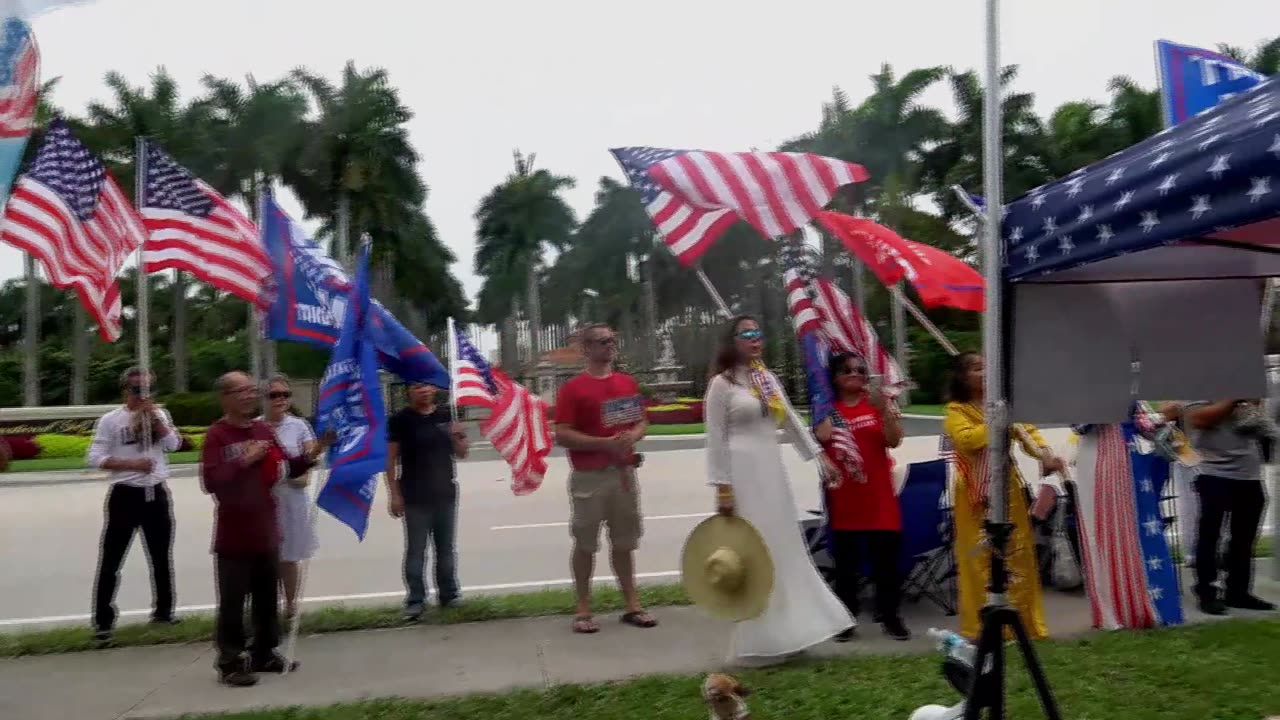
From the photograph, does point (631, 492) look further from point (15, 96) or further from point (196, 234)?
point (15, 96)

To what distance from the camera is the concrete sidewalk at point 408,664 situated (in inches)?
201

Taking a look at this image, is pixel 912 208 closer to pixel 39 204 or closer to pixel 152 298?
pixel 39 204

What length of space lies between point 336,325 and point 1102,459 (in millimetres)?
4760

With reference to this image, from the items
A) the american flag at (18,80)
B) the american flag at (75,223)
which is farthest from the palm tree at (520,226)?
the american flag at (18,80)

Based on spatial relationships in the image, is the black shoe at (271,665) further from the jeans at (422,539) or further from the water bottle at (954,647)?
the water bottle at (954,647)

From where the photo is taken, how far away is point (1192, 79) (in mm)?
6879

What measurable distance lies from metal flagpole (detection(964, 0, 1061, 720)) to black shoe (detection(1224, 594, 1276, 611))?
3336 mm

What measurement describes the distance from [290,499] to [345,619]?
3.39 ft

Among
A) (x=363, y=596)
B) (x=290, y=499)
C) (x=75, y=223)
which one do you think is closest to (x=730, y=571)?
(x=290, y=499)

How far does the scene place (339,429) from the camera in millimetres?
5676

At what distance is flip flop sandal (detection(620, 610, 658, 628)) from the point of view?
6.20 meters

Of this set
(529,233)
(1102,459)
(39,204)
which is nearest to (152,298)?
(529,233)

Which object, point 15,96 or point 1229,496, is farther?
point 1229,496

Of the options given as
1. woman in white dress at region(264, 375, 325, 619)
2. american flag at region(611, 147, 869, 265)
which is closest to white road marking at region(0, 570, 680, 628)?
woman in white dress at region(264, 375, 325, 619)
